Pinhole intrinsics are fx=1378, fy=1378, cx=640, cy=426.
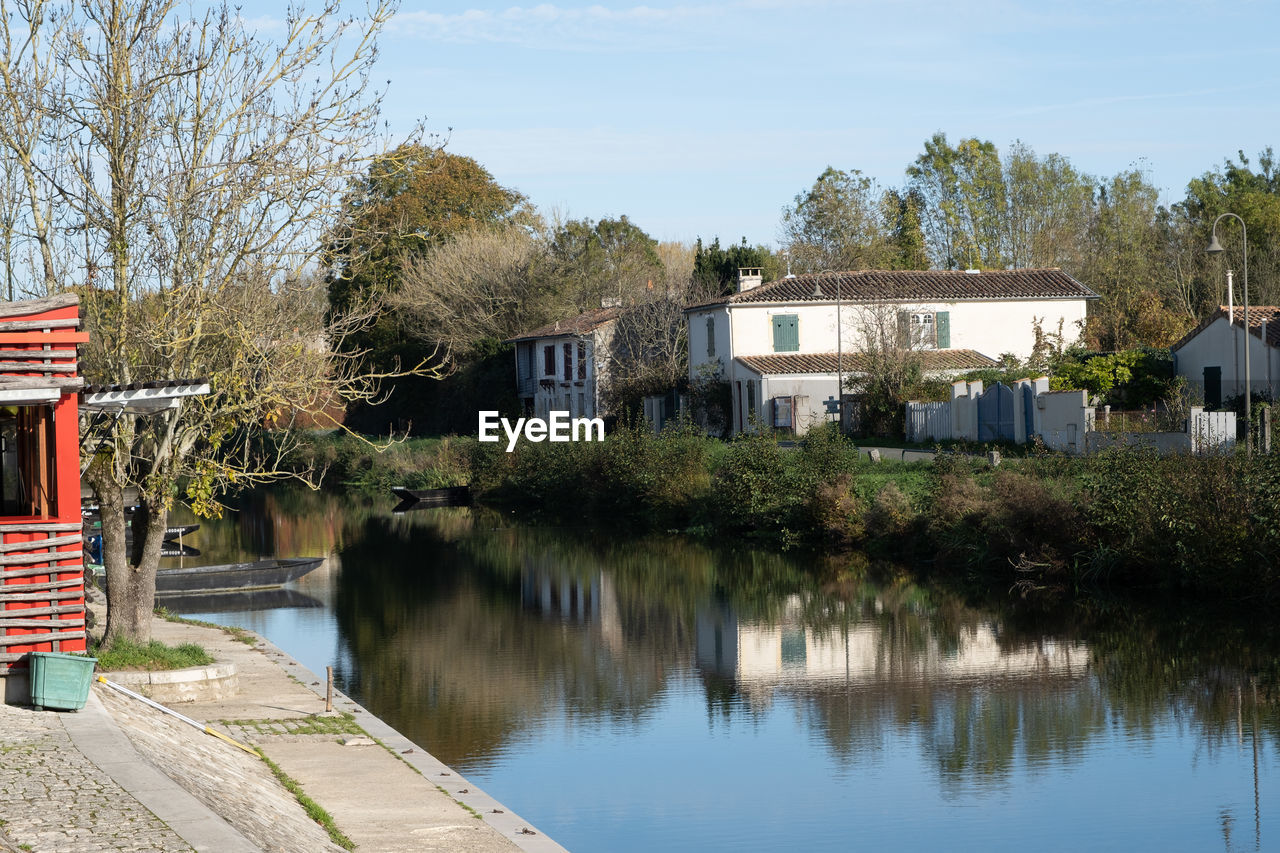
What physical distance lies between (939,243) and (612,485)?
39.2 metres

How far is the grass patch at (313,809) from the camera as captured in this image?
32.6ft

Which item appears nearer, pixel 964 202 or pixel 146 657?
pixel 146 657

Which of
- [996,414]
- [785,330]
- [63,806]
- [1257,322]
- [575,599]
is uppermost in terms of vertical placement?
[785,330]

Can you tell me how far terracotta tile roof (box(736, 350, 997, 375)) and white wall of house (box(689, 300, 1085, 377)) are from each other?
0.54 meters

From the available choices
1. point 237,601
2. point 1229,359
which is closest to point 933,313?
point 1229,359

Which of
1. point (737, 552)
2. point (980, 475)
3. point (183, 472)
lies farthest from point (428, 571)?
→ point (183, 472)

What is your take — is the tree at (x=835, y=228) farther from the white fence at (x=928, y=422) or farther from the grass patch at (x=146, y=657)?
the grass patch at (x=146, y=657)

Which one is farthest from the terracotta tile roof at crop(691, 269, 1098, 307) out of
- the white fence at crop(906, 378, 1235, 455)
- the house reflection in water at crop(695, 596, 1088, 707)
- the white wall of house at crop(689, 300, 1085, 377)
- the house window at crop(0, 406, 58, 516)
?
the house window at crop(0, 406, 58, 516)

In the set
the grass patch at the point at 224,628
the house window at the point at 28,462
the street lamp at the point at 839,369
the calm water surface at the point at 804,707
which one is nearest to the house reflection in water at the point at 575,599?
the calm water surface at the point at 804,707

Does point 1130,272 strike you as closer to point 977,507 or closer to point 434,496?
point 434,496

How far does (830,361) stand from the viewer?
51.8m

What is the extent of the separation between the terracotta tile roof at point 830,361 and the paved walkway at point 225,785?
3684 cm

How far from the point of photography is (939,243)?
3078 inches

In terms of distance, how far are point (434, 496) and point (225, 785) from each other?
43714 millimetres
